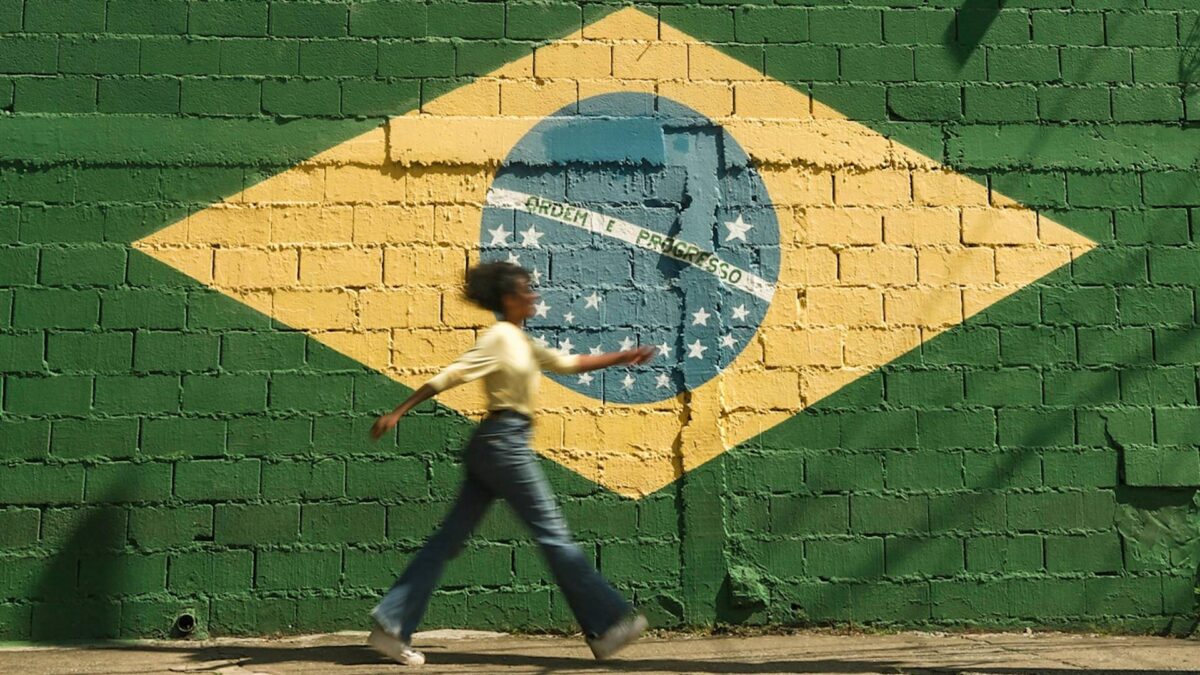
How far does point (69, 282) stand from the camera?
16.4 ft

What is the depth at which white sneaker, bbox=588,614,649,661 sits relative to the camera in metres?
4.11

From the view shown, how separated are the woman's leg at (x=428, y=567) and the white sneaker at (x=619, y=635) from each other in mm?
609

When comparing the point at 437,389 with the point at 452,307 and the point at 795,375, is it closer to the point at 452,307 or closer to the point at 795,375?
the point at 452,307

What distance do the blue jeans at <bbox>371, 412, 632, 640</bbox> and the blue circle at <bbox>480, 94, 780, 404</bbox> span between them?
1.01m

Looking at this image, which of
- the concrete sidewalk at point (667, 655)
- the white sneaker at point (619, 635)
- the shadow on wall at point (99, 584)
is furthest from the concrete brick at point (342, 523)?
the white sneaker at point (619, 635)

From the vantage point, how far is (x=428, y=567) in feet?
13.7

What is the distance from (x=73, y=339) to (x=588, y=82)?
8.27 feet

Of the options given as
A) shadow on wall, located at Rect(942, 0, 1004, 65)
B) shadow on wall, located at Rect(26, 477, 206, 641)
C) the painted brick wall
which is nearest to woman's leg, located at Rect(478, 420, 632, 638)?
the painted brick wall

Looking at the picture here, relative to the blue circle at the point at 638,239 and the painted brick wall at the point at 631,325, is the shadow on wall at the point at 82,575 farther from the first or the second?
the blue circle at the point at 638,239

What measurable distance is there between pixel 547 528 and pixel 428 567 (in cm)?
47

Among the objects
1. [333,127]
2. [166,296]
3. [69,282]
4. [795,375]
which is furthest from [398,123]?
[795,375]

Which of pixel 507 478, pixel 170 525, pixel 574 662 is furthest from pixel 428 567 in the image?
pixel 170 525

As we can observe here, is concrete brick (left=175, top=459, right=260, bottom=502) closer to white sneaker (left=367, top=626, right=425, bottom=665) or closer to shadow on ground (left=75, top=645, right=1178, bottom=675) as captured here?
shadow on ground (left=75, top=645, right=1178, bottom=675)

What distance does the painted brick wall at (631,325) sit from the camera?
4.94m
